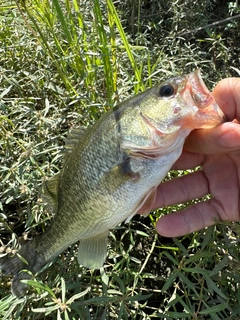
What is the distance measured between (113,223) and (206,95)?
562 mm

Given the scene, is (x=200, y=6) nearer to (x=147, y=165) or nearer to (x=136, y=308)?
(x=147, y=165)

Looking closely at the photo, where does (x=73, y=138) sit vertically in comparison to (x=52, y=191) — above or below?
above

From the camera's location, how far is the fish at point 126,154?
1.43 meters

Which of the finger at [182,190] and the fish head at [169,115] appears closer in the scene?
the fish head at [169,115]

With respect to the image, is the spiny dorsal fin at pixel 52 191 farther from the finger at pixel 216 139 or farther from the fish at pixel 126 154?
the finger at pixel 216 139

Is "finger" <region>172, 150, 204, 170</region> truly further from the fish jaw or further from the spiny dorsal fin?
the spiny dorsal fin

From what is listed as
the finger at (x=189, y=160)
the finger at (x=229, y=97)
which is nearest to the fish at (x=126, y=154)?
the finger at (x=229, y=97)

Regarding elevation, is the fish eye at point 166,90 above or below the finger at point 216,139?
above

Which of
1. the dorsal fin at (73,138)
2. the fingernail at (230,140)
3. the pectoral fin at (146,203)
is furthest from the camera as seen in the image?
the dorsal fin at (73,138)

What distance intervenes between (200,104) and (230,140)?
0.15 metres

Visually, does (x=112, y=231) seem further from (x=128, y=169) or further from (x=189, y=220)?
(x=128, y=169)

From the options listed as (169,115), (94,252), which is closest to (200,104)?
(169,115)

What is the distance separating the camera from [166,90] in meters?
1.47

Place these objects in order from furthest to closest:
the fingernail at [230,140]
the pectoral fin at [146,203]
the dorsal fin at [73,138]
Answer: the dorsal fin at [73,138]
the pectoral fin at [146,203]
the fingernail at [230,140]
